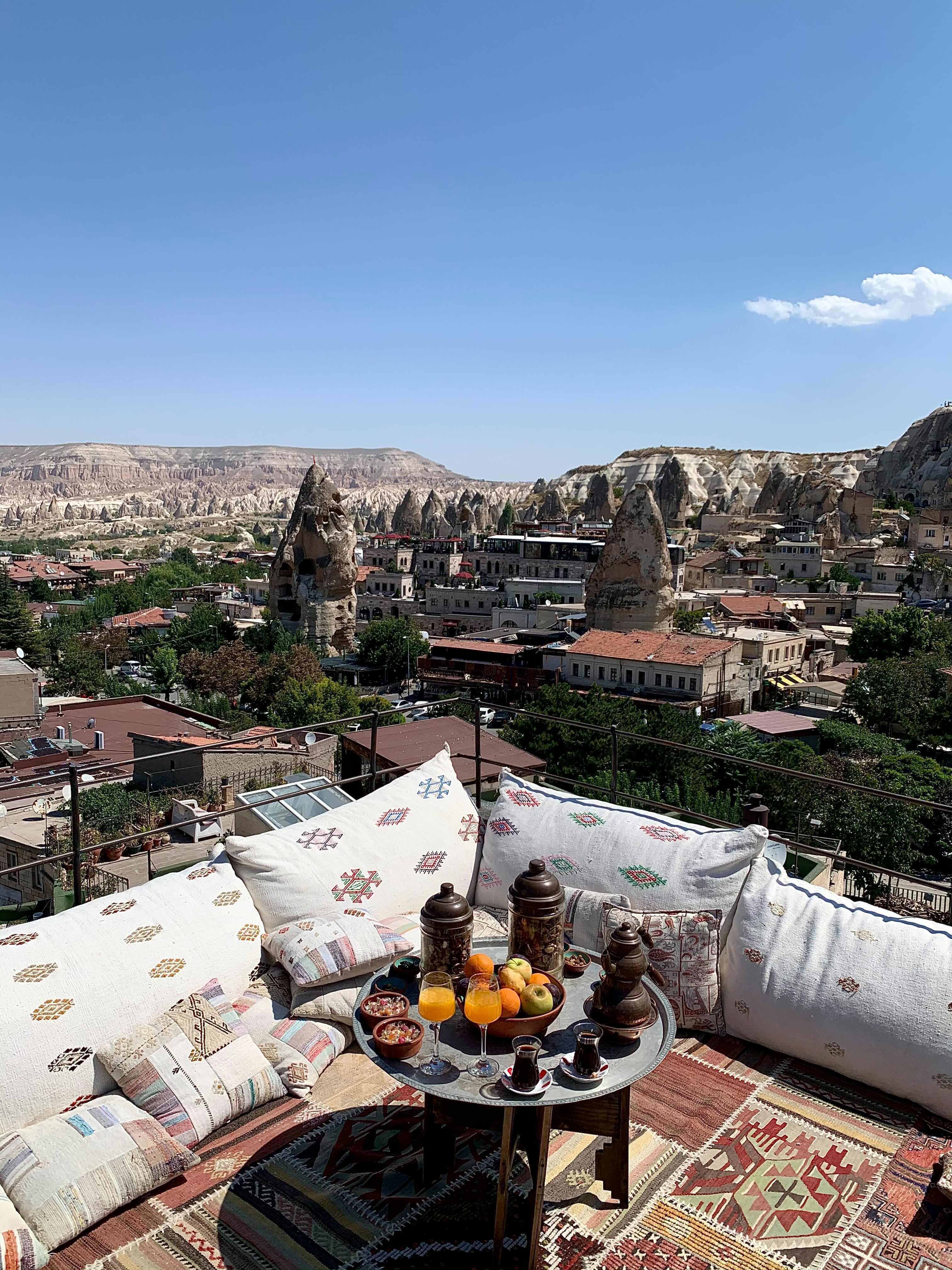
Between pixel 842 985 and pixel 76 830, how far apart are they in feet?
8.01

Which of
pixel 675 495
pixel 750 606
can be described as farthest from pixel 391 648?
pixel 675 495

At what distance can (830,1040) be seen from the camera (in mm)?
2545

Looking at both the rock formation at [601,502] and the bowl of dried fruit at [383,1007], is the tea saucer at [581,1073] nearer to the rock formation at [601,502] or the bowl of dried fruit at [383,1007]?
the bowl of dried fruit at [383,1007]

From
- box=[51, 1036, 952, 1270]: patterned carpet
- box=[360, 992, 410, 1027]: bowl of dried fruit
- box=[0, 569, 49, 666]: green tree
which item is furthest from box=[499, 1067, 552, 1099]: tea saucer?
box=[0, 569, 49, 666]: green tree

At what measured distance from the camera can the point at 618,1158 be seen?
2047 millimetres

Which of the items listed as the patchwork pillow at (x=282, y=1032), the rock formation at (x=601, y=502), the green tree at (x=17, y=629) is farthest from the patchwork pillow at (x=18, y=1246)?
the rock formation at (x=601, y=502)

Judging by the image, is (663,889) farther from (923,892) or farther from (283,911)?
(923,892)

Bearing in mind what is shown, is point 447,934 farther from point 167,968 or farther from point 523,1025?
point 167,968

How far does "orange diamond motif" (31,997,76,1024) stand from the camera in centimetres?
229

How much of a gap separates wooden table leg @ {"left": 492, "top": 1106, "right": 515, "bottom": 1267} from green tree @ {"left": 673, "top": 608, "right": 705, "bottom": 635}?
2903 cm

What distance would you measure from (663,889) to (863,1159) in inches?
37.7

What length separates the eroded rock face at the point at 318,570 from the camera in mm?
30531

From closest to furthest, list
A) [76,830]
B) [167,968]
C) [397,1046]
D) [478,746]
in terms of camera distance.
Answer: [397,1046]
[167,968]
[76,830]
[478,746]

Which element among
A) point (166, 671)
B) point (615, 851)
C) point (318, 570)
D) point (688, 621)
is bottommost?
point (166, 671)
